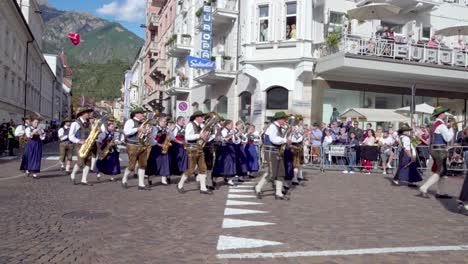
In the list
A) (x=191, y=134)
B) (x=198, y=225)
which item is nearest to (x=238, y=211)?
(x=198, y=225)

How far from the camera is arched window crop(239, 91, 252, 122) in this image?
2409 cm

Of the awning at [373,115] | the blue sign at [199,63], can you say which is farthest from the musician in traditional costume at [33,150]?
the awning at [373,115]

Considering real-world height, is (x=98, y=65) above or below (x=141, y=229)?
above

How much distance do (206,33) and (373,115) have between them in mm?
10985

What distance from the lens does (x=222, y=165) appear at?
38.3ft

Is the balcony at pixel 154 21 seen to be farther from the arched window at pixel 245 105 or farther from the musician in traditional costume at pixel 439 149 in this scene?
the musician in traditional costume at pixel 439 149

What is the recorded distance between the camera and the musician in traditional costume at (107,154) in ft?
39.6

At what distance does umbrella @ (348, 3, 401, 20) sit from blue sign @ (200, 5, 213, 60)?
895 centimetres

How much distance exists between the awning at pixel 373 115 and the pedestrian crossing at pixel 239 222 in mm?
10547

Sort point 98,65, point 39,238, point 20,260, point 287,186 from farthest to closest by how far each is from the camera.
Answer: point 98,65 → point 287,186 → point 39,238 → point 20,260

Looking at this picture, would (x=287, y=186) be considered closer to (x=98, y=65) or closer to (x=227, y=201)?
(x=227, y=201)

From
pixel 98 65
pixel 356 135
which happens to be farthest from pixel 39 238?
pixel 98 65

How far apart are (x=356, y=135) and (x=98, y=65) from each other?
354 ft

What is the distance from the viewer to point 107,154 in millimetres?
12133
